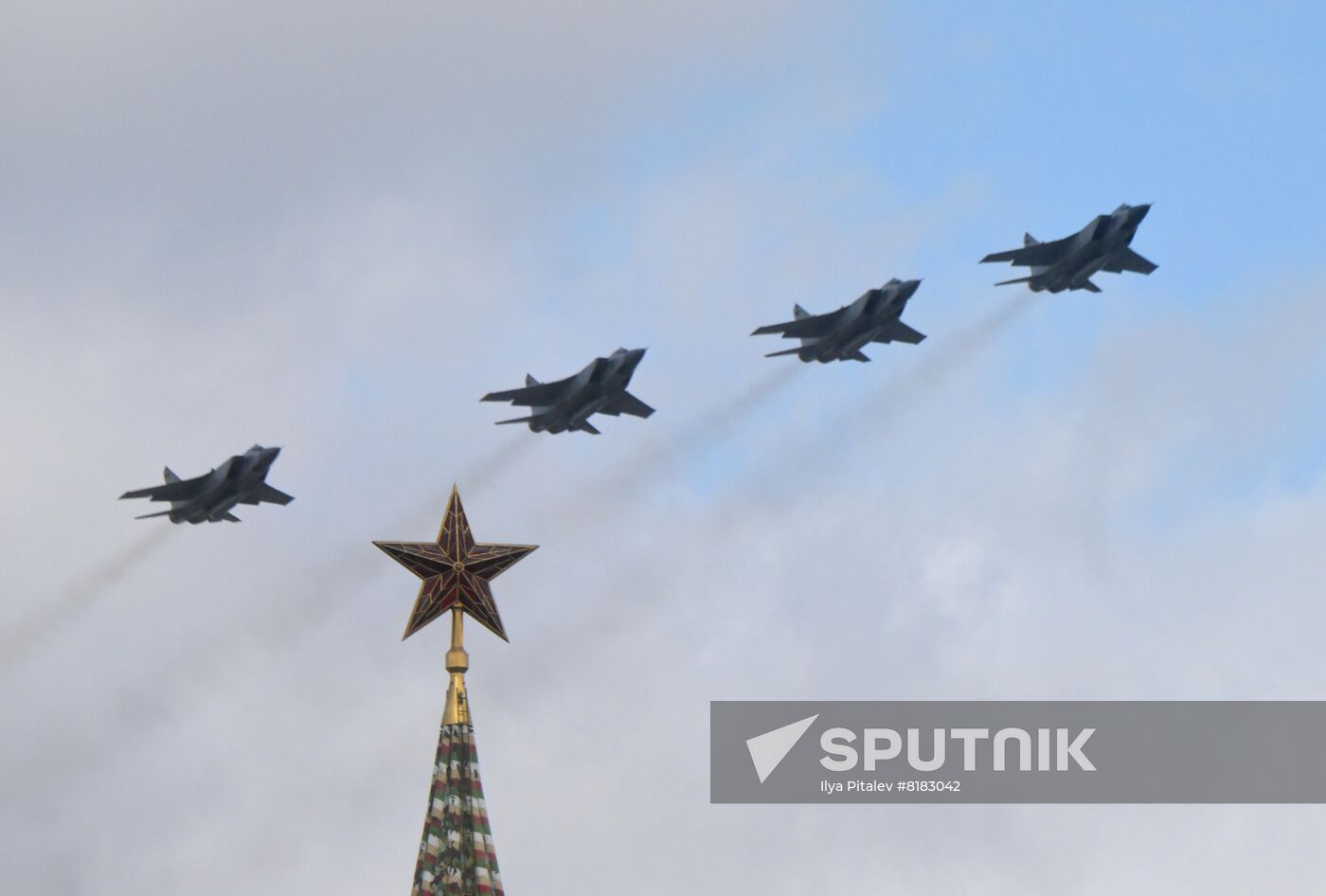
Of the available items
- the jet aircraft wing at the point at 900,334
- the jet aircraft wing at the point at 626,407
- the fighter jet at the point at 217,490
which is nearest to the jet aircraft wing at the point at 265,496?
the fighter jet at the point at 217,490

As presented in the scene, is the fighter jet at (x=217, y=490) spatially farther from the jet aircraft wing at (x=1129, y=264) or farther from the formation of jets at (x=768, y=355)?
the jet aircraft wing at (x=1129, y=264)

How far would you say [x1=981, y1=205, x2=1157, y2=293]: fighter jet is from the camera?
12800 cm

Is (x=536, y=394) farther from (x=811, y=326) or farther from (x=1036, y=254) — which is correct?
(x=1036, y=254)

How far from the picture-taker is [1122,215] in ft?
420

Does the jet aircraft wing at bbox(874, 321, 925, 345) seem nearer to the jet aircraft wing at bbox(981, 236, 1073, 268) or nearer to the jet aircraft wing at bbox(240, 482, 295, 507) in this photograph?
the jet aircraft wing at bbox(981, 236, 1073, 268)

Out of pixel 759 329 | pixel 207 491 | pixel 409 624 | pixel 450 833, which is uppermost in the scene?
pixel 759 329

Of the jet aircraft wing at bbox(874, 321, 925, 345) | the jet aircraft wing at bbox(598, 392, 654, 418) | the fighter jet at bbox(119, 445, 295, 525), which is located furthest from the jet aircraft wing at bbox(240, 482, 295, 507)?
the jet aircraft wing at bbox(874, 321, 925, 345)

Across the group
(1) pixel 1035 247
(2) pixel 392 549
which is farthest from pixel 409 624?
A: (1) pixel 1035 247

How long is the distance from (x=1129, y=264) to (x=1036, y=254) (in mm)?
7375

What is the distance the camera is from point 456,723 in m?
108

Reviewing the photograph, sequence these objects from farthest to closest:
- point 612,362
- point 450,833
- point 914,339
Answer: point 914,339 < point 612,362 < point 450,833

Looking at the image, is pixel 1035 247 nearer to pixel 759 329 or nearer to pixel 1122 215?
pixel 1122 215

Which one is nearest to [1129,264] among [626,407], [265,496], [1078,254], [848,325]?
[1078,254]

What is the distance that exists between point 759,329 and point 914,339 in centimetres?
1133
